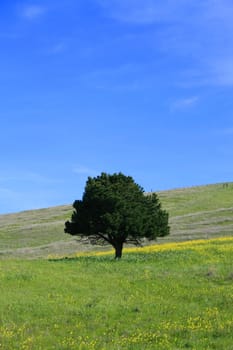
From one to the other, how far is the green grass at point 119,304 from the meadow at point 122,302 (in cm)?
4

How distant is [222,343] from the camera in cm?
1806

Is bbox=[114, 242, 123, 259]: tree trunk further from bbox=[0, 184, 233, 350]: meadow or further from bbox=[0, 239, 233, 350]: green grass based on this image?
bbox=[0, 239, 233, 350]: green grass

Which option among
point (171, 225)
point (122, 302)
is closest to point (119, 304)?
point (122, 302)

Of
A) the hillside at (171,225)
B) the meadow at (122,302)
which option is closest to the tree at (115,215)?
the meadow at (122,302)

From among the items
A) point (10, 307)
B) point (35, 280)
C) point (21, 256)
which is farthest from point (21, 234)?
point (10, 307)

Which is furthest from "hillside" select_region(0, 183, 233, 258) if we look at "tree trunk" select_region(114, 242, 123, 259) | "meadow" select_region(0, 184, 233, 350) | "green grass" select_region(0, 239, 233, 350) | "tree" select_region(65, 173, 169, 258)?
"green grass" select_region(0, 239, 233, 350)

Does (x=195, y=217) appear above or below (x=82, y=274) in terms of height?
above

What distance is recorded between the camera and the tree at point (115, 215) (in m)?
50.0

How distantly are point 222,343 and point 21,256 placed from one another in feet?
161

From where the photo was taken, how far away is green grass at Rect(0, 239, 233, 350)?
64.1 feet

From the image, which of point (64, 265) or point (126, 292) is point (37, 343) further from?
point (64, 265)

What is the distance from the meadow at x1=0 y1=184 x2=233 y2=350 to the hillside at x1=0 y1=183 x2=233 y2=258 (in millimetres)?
19776

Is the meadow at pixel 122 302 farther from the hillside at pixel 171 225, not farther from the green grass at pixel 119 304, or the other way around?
the hillside at pixel 171 225

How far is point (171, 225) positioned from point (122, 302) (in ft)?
186
